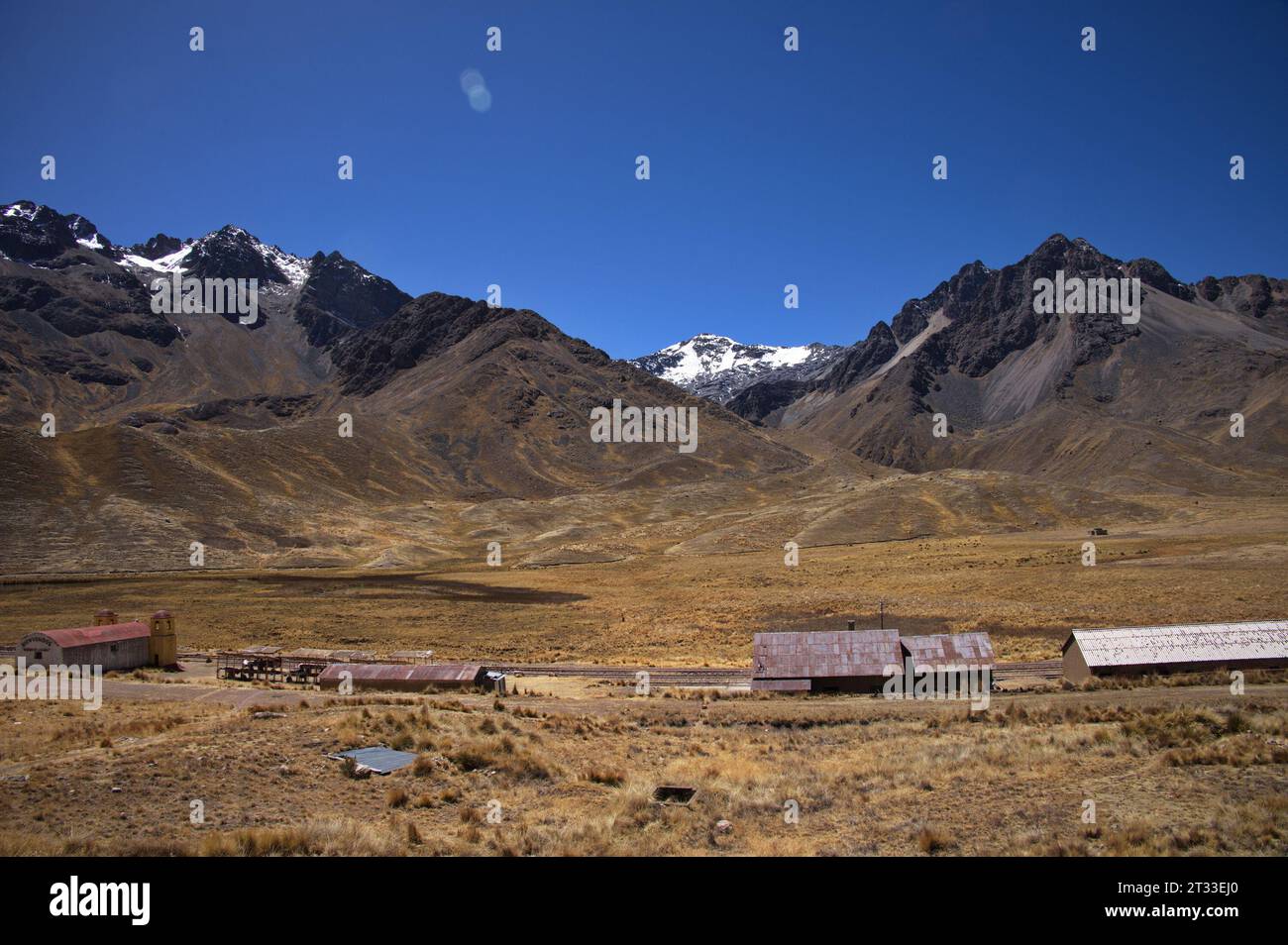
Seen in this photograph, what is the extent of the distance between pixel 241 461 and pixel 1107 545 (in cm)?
14820

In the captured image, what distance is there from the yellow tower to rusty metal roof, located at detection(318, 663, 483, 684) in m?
11.2

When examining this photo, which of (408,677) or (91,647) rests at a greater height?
(91,647)

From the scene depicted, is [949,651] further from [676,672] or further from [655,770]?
[655,770]

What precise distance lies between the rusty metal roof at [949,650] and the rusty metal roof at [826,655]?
0.77 metres

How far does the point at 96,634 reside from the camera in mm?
42469

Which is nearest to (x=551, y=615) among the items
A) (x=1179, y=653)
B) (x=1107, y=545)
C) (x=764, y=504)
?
(x=1179, y=653)

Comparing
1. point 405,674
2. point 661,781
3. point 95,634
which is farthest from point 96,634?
point 661,781

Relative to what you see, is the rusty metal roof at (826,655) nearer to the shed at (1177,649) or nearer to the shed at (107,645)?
the shed at (1177,649)

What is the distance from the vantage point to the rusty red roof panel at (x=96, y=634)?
1594 inches

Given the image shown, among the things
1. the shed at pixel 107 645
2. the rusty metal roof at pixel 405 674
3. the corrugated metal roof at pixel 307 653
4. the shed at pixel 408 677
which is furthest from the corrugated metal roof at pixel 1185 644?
the shed at pixel 107 645

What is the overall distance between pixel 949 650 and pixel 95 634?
43.9 m
